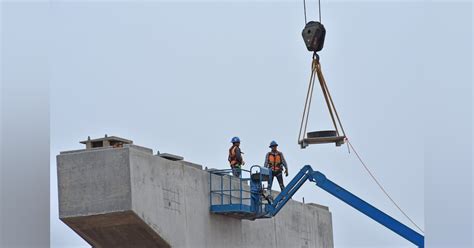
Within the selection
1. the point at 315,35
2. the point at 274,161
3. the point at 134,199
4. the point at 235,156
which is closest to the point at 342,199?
the point at 274,161

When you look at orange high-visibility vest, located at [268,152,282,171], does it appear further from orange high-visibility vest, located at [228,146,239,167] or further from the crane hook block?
the crane hook block

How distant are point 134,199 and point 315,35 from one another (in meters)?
5.03

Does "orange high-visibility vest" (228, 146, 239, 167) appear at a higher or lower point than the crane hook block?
lower

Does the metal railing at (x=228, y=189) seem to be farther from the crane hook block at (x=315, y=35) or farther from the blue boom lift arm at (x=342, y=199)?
the crane hook block at (x=315, y=35)

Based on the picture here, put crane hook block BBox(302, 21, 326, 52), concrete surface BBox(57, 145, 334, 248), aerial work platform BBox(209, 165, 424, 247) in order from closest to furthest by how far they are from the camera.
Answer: concrete surface BBox(57, 145, 334, 248)
crane hook block BBox(302, 21, 326, 52)
aerial work platform BBox(209, 165, 424, 247)

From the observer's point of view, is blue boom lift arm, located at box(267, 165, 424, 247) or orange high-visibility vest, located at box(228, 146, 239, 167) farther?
blue boom lift arm, located at box(267, 165, 424, 247)

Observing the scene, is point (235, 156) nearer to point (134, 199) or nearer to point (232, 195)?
point (232, 195)

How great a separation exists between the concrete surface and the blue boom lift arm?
5.97 feet

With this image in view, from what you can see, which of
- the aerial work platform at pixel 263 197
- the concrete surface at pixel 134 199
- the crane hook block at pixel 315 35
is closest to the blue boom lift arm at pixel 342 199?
the aerial work platform at pixel 263 197

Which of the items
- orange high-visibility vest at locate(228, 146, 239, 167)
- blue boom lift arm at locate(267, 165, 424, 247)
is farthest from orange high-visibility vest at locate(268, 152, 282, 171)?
orange high-visibility vest at locate(228, 146, 239, 167)

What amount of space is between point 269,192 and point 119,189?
5.35 m

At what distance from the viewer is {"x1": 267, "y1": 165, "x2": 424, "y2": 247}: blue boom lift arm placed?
70.7 ft

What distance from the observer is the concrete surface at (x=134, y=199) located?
57.5 ft
